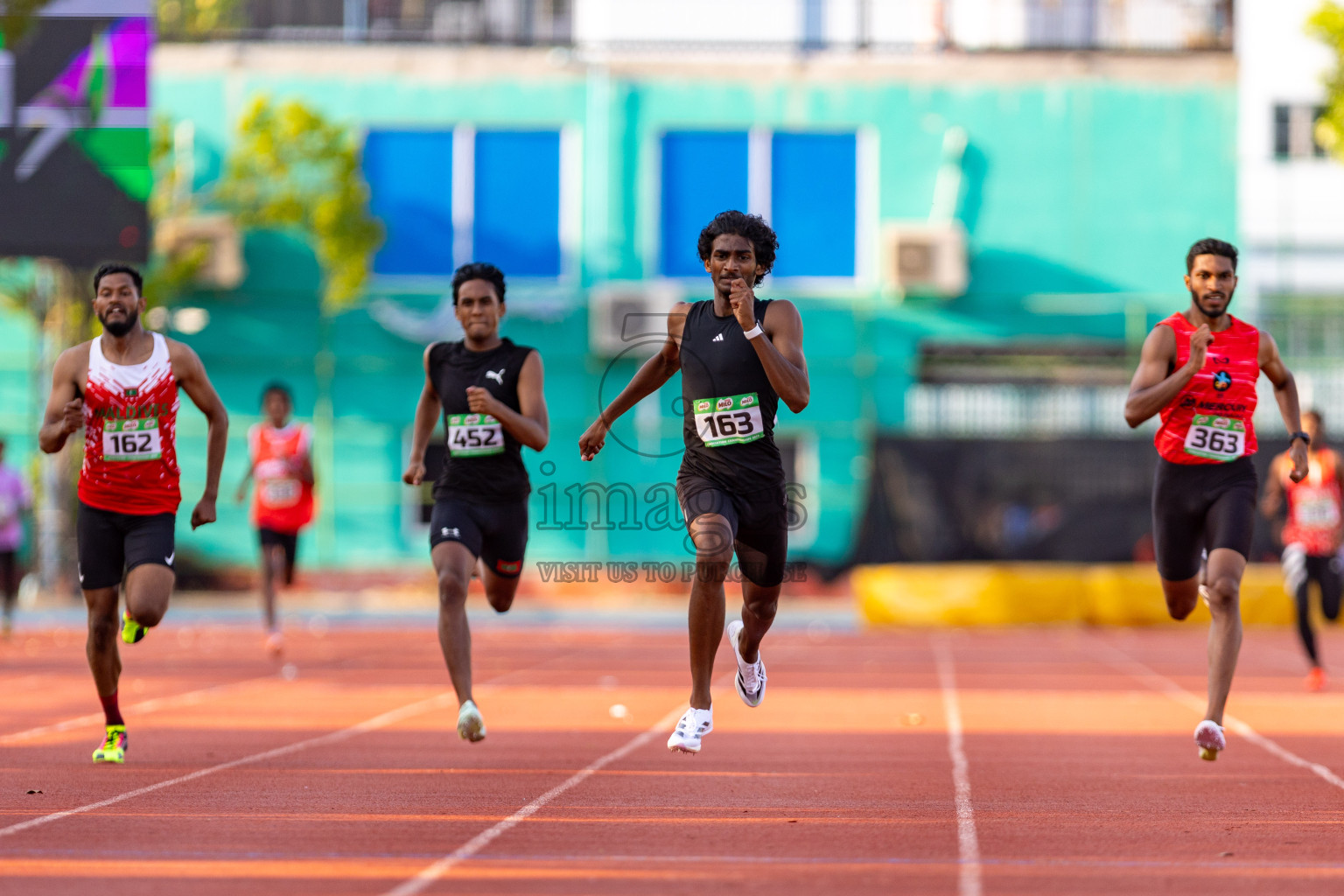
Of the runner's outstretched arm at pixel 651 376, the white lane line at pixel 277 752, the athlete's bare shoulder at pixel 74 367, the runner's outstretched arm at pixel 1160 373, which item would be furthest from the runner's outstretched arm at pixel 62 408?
the runner's outstretched arm at pixel 1160 373

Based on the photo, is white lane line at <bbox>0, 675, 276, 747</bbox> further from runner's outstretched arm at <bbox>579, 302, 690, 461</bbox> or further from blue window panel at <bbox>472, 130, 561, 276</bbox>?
blue window panel at <bbox>472, 130, 561, 276</bbox>

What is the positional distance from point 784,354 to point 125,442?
123 inches

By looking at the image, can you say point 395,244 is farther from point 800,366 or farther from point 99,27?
point 800,366

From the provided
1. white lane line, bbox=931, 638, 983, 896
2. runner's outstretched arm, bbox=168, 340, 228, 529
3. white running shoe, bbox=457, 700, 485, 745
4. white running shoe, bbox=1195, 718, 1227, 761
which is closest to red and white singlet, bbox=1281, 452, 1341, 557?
white lane line, bbox=931, 638, 983, 896

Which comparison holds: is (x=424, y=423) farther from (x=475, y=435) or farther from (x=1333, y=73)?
(x=1333, y=73)

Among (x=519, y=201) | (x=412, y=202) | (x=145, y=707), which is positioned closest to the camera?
(x=145, y=707)

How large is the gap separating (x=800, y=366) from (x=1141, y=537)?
17.5m

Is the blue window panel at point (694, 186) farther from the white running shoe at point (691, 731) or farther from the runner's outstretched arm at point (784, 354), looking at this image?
the white running shoe at point (691, 731)

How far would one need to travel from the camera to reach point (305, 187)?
28.9 meters

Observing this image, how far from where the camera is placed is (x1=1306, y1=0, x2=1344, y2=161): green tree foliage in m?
23.8

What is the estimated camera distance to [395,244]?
29969 millimetres

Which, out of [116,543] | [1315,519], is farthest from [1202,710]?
[116,543]

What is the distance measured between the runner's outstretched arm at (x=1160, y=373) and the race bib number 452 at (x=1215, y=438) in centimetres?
22

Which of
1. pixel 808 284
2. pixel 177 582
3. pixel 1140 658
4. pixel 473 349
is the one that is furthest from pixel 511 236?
pixel 473 349
